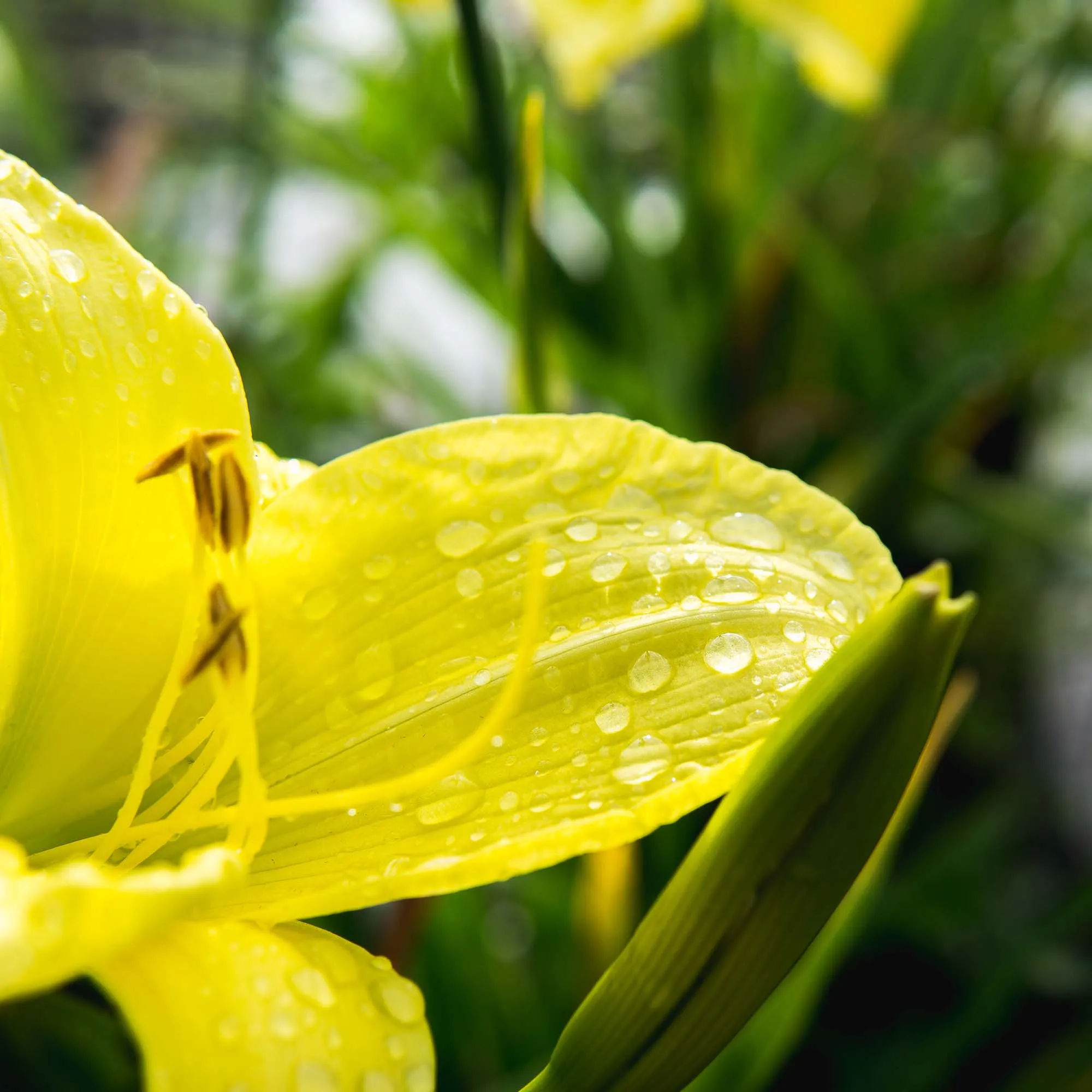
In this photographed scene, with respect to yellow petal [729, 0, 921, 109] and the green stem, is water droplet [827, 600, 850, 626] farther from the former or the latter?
yellow petal [729, 0, 921, 109]

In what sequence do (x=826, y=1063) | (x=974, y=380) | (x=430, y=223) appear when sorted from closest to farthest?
(x=974, y=380) < (x=826, y=1063) < (x=430, y=223)

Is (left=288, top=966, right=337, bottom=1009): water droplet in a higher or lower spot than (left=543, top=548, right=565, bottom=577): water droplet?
lower

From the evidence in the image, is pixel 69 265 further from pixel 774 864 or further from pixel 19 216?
pixel 774 864

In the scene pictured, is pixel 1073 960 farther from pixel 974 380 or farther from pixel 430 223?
pixel 430 223

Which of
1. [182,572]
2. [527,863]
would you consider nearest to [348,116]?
[182,572]

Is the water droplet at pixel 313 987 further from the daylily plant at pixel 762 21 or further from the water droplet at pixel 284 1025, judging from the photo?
the daylily plant at pixel 762 21

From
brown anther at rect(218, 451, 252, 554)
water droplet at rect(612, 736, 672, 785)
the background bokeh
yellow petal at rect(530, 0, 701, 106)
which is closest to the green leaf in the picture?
water droplet at rect(612, 736, 672, 785)
